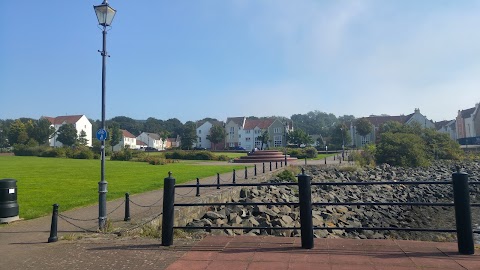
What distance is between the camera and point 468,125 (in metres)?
93.5

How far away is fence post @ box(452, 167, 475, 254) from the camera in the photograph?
5480 millimetres

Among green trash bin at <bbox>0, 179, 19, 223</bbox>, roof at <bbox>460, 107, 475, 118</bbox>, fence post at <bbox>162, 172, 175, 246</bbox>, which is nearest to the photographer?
fence post at <bbox>162, 172, 175, 246</bbox>

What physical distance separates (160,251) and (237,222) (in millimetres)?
6605

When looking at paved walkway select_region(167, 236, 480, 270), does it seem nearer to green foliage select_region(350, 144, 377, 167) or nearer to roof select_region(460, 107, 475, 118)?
green foliage select_region(350, 144, 377, 167)

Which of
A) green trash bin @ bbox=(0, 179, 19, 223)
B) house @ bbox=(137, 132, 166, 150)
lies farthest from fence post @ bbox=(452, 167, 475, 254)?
house @ bbox=(137, 132, 166, 150)

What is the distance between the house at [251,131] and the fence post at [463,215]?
95818 millimetres

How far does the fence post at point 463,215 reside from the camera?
5.48 m

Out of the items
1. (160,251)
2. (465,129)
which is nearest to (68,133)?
(160,251)

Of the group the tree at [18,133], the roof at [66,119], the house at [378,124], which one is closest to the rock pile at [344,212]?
the tree at [18,133]

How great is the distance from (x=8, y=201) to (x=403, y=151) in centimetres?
3963

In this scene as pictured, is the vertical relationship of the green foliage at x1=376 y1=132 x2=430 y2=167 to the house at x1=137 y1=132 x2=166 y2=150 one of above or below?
below

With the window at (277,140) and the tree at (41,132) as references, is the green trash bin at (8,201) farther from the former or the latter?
the window at (277,140)

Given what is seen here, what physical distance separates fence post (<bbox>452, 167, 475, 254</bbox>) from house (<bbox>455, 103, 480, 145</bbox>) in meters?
85.7

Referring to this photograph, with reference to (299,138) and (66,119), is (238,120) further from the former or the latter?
(66,119)
